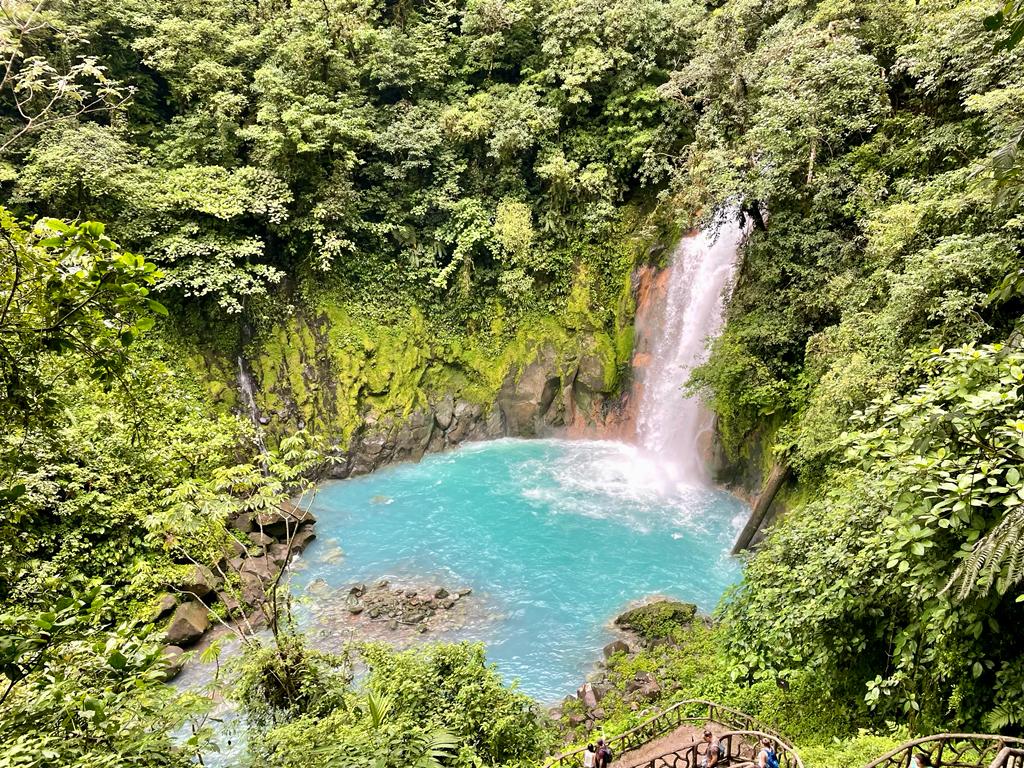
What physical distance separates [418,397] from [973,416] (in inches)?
662

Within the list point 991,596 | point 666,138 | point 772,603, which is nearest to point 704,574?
point 772,603

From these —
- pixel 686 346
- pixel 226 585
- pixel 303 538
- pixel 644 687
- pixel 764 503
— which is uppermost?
pixel 686 346

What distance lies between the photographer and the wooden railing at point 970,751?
149 inches

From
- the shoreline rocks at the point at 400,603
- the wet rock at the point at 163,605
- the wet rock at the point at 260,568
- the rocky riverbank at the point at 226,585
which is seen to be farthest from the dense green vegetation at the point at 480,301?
the shoreline rocks at the point at 400,603

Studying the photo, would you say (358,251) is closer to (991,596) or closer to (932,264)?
(932,264)

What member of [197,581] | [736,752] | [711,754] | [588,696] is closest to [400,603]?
[197,581]

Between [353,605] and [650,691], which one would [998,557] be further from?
[353,605]

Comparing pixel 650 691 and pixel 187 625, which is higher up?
pixel 650 691

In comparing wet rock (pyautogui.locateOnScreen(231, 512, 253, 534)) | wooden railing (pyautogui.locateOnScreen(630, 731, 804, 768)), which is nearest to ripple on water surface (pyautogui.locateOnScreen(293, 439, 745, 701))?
wet rock (pyautogui.locateOnScreen(231, 512, 253, 534))

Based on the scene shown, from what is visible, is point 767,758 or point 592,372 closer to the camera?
point 767,758

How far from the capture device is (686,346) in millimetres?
17156

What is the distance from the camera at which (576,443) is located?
20.0m

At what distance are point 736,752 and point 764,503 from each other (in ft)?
20.3

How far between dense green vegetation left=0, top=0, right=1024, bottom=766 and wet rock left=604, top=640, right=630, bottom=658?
41 centimetres
